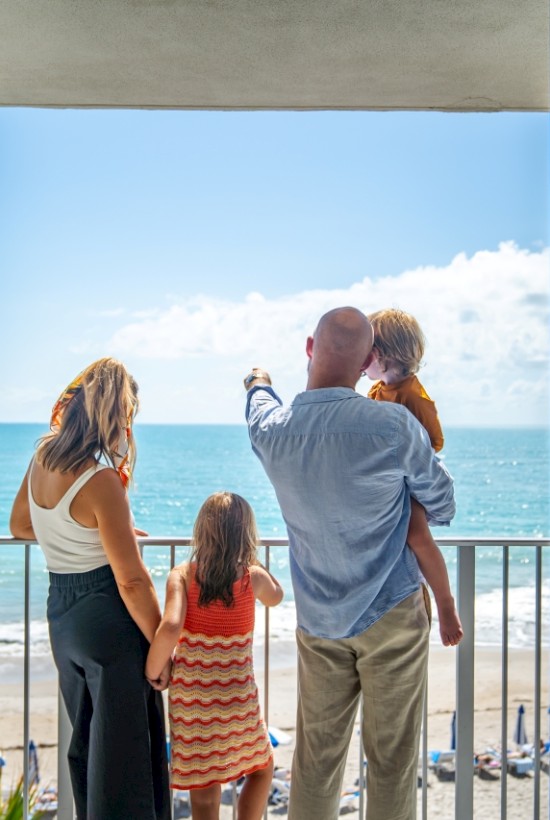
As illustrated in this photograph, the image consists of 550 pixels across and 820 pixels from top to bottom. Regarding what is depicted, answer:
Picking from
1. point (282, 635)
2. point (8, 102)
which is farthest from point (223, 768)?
point (282, 635)

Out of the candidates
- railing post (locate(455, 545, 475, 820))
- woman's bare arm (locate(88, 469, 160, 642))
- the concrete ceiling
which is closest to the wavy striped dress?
woman's bare arm (locate(88, 469, 160, 642))

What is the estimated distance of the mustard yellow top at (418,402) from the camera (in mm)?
2135

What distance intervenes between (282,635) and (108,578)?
443 inches

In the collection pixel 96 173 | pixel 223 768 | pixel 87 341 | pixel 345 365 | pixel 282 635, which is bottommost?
pixel 282 635

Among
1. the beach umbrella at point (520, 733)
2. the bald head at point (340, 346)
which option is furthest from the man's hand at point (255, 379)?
the beach umbrella at point (520, 733)

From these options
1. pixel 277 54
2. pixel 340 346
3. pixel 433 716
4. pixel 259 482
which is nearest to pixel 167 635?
pixel 340 346

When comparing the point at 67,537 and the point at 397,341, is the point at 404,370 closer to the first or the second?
the point at 397,341

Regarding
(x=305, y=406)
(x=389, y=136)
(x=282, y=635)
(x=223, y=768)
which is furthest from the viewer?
(x=389, y=136)

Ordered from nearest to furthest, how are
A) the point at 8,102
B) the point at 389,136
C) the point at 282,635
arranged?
the point at 8,102
the point at 282,635
the point at 389,136

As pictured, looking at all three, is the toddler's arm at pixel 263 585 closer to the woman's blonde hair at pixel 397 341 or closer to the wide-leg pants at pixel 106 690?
the wide-leg pants at pixel 106 690

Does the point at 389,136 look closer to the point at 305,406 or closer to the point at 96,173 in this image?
the point at 96,173

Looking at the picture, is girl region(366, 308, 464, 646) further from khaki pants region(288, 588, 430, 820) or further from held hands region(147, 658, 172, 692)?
held hands region(147, 658, 172, 692)

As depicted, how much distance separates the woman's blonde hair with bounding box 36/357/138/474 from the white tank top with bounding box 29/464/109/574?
5 centimetres

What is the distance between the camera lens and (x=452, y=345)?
93.2 ft
